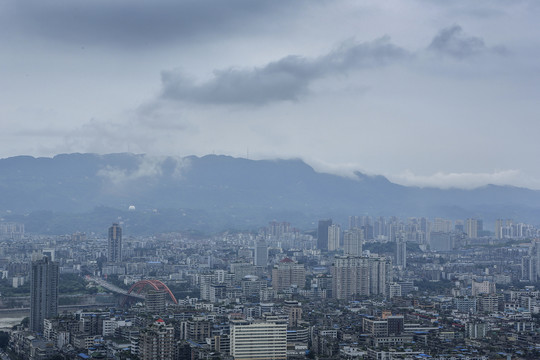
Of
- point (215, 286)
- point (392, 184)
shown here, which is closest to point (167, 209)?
point (392, 184)

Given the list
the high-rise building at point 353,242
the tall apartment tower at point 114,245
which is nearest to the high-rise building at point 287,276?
the high-rise building at point 353,242

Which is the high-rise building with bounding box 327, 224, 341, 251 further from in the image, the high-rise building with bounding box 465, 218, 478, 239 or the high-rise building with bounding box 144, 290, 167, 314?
the high-rise building with bounding box 144, 290, 167, 314

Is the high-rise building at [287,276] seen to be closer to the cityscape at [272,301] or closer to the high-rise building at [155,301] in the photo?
the cityscape at [272,301]

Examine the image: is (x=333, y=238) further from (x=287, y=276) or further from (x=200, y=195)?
(x=200, y=195)

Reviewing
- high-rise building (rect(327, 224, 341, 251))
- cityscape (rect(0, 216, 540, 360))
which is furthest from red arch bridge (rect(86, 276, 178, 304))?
high-rise building (rect(327, 224, 341, 251))

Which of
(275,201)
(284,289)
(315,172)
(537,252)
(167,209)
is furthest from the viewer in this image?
(315,172)

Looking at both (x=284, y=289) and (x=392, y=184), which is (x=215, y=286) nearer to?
(x=284, y=289)
